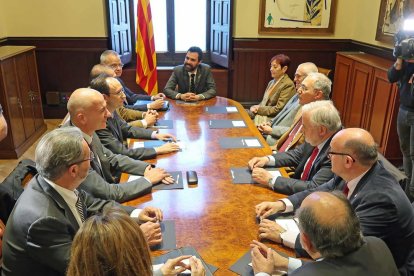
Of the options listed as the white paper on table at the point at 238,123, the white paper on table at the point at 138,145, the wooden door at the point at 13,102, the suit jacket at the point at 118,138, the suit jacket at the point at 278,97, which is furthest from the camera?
the wooden door at the point at 13,102

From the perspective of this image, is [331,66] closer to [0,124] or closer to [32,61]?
[32,61]

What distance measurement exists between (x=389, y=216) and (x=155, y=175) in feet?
3.88

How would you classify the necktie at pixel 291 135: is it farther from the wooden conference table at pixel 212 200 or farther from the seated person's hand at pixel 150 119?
the seated person's hand at pixel 150 119

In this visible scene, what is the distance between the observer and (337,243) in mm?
1177

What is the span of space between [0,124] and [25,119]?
9.06 feet

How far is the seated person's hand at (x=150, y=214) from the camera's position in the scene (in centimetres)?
174

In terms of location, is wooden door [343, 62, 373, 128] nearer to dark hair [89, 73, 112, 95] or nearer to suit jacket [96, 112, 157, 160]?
suit jacket [96, 112, 157, 160]

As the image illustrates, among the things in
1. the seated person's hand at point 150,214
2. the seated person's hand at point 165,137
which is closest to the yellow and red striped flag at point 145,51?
the seated person's hand at point 165,137

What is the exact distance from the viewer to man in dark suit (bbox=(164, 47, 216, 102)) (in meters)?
4.23

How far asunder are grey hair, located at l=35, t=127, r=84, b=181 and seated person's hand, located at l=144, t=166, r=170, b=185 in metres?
0.62

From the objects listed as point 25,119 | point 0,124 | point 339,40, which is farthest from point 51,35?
point 339,40

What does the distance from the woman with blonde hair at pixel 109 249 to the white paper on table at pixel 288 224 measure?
809 millimetres

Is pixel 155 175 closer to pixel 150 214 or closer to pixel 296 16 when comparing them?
pixel 150 214

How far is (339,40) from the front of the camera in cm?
555
